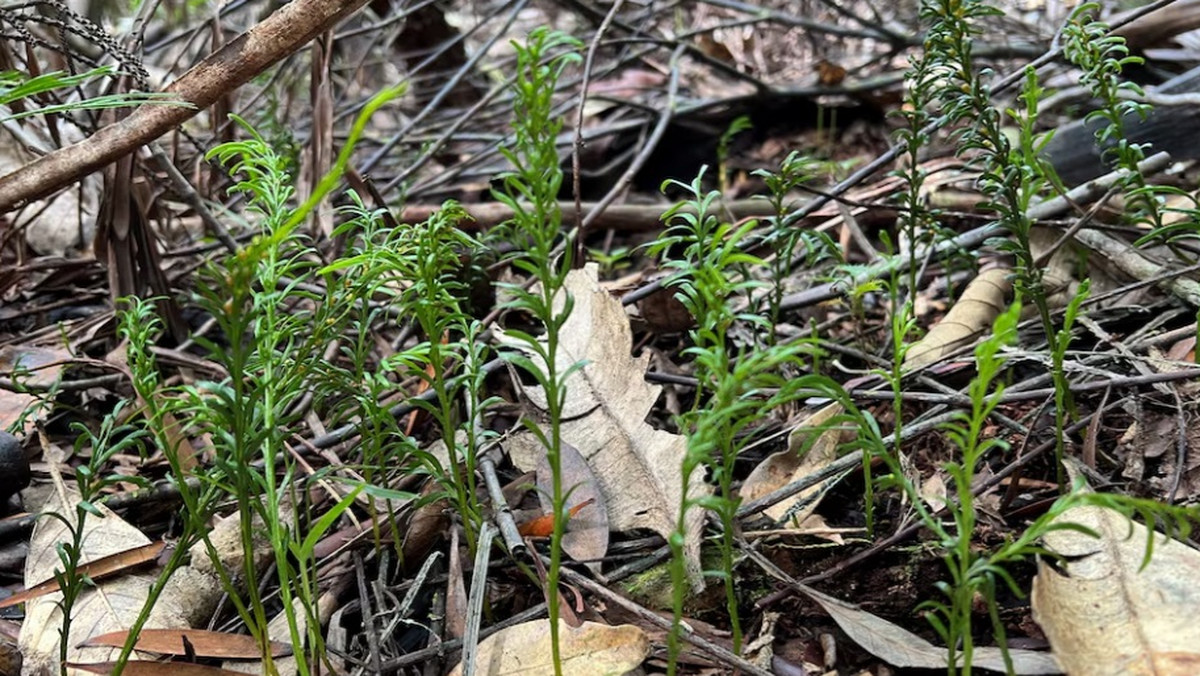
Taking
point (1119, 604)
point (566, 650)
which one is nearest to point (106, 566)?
point (566, 650)

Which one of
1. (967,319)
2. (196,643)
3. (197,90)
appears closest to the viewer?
(196,643)

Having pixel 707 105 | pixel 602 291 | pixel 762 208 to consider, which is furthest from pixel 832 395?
pixel 707 105

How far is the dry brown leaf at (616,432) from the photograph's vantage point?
5.40 ft

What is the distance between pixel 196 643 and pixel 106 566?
0.30 metres

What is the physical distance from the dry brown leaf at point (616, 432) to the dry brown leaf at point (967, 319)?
61 cm

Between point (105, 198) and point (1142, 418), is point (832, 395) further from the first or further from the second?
point (105, 198)

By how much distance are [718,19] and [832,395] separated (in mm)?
5751

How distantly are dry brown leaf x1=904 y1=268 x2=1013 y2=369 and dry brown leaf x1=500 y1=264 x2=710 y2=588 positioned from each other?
24.1 inches

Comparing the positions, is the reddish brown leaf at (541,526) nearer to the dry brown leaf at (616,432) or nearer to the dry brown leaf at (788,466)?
the dry brown leaf at (616,432)

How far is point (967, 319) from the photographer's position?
7.14 ft

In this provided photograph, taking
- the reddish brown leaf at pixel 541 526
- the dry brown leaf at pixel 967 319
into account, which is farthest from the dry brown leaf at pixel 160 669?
the dry brown leaf at pixel 967 319

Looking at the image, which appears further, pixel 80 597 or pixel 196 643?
pixel 80 597

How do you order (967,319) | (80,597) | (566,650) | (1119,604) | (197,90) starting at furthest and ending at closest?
1. (967,319)
2. (197,90)
3. (80,597)
4. (566,650)
5. (1119,604)

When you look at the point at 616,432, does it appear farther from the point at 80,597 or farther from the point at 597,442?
the point at 80,597
